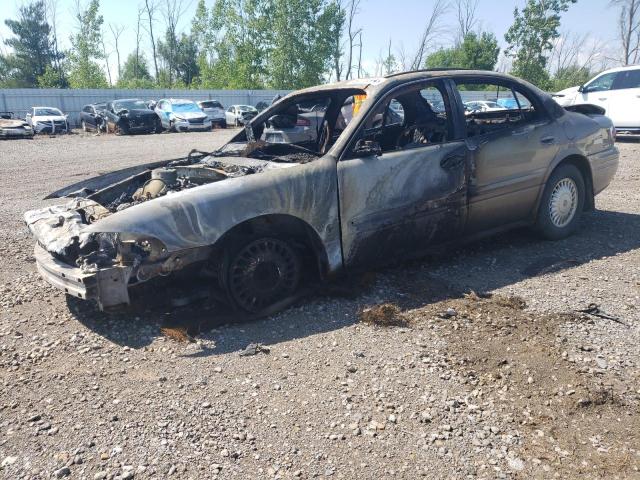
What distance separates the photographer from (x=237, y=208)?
3.59 meters

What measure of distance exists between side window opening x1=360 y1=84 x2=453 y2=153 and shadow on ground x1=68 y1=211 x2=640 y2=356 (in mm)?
1113

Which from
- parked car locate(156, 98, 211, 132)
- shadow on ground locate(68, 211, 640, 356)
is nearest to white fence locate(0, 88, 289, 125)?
parked car locate(156, 98, 211, 132)

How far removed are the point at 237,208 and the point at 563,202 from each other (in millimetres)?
3416

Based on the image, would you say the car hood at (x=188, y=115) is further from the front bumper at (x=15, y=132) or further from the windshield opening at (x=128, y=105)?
the front bumper at (x=15, y=132)

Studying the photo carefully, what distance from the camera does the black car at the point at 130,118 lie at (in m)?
24.4

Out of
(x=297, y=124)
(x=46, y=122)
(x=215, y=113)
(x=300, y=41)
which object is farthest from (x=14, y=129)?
(x=300, y=41)

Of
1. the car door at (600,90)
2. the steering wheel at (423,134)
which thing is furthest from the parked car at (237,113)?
the steering wheel at (423,134)

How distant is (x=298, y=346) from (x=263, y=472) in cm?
118

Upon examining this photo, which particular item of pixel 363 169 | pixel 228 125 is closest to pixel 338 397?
pixel 363 169

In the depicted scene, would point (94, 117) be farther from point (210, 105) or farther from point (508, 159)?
point (508, 159)

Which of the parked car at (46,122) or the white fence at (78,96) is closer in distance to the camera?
the parked car at (46,122)

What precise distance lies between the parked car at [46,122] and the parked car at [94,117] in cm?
143

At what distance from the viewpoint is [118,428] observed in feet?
8.63

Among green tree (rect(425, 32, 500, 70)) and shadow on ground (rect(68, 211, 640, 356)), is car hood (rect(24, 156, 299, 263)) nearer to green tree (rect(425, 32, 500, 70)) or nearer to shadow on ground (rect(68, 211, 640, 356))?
shadow on ground (rect(68, 211, 640, 356))
